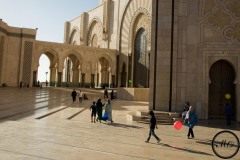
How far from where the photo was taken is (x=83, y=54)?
33906 mm

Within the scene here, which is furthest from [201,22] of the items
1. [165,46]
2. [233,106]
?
[233,106]

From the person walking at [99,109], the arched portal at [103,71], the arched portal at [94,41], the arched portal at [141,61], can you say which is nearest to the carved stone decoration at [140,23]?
the arched portal at [141,61]

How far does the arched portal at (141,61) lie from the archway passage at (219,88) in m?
18.7

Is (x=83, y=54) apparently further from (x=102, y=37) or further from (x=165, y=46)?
(x=165, y=46)

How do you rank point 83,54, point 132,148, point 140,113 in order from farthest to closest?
point 83,54
point 140,113
point 132,148

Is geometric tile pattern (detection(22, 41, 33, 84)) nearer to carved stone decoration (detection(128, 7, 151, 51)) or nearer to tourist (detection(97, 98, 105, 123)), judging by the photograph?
carved stone decoration (detection(128, 7, 151, 51))

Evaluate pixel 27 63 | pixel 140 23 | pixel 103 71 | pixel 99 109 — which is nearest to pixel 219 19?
pixel 99 109

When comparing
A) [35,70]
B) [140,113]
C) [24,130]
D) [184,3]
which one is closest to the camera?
[24,130]

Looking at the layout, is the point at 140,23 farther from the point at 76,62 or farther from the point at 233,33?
the point at 233,33

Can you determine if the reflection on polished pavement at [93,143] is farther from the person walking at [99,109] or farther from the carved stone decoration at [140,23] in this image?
the carved stone decoration at [140,23]

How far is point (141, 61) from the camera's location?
106ft

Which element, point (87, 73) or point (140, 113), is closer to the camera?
point (140, 113)

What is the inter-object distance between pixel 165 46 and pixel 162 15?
4.57ft

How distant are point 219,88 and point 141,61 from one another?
20.7 metres
